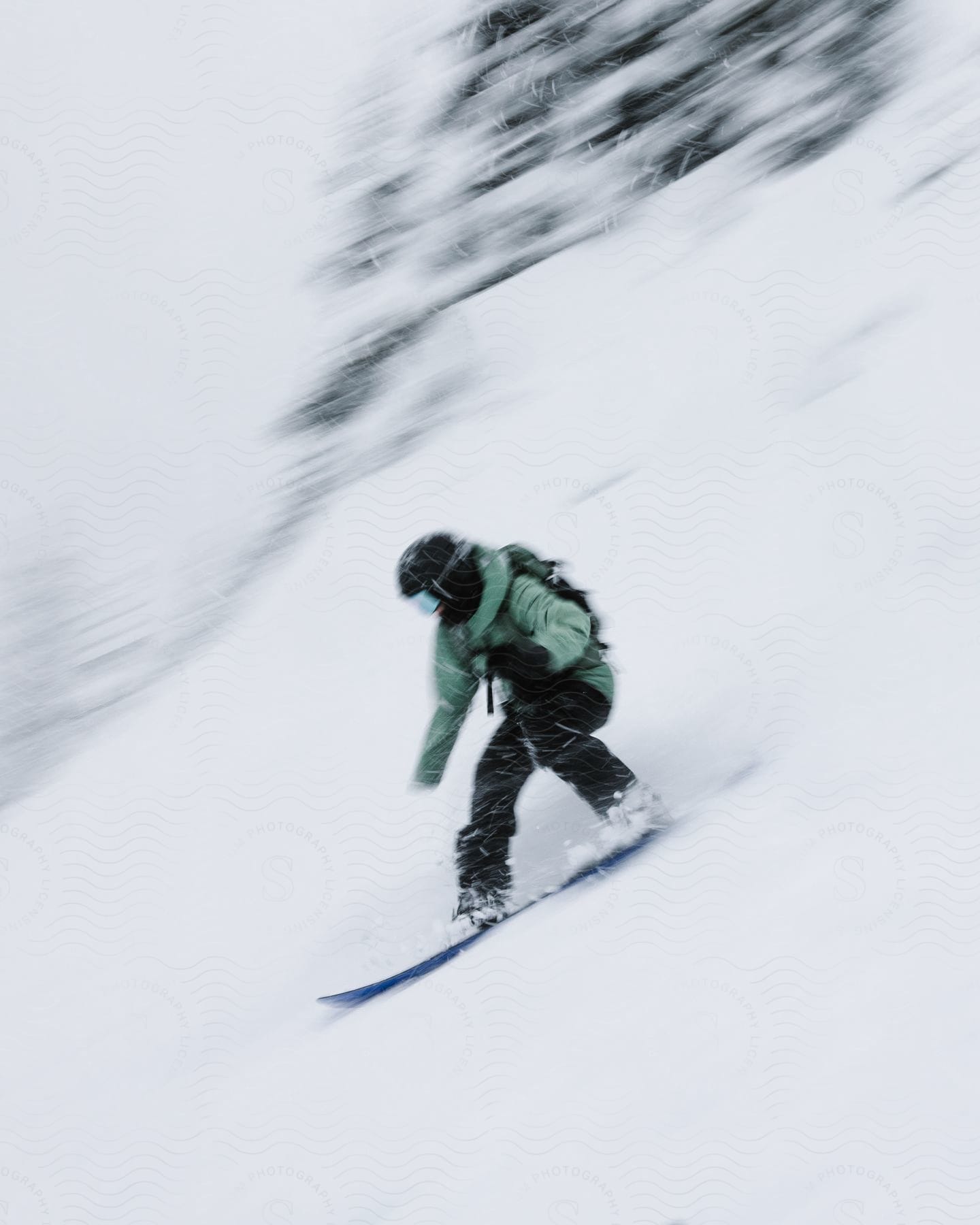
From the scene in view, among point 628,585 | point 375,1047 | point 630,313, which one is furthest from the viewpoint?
point 630,313

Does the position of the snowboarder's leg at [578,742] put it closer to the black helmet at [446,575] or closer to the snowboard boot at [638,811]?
the snowboard boot at [638,811]

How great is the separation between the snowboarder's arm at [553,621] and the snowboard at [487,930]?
14.1 inches

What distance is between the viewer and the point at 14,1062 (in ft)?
5.09

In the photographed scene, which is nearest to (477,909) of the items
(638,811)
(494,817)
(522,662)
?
(494,817)

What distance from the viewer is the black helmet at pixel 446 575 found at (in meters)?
1.35

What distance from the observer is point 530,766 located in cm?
144

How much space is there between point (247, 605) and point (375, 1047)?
790mm

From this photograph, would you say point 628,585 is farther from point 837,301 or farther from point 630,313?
point 837,301

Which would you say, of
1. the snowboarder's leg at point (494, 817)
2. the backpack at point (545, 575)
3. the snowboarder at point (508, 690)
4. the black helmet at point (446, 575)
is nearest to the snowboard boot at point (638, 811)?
the snowboarder at point (508, 690)

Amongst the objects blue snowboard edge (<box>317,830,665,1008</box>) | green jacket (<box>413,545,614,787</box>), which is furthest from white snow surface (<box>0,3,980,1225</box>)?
green jacket (<box>413,545,614,787</box>)

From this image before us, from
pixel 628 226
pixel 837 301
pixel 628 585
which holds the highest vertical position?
pixel 628 226

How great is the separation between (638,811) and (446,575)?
496 mm

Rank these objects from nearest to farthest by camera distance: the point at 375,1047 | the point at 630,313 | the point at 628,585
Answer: the point at 375,1047, the point at 628,585, the point at 630,313

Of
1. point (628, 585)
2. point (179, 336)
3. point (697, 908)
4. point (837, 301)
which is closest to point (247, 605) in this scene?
point (179, 336)
